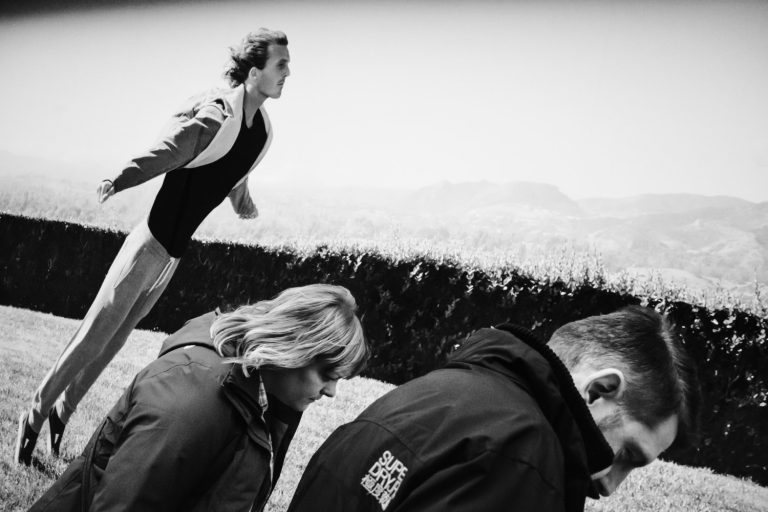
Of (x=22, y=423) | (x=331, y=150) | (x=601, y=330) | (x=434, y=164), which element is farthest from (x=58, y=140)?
(x=601, y=330)

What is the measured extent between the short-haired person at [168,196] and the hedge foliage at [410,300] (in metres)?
2.64

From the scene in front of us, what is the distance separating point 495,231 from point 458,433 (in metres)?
5.49

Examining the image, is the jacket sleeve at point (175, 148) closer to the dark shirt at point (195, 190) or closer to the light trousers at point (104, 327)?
the dark shirt at point (195, 190)

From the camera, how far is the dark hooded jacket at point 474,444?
90 cm

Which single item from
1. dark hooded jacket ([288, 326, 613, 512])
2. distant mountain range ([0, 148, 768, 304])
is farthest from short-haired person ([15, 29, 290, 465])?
distant mountain range ([0, 148, 768, 304])

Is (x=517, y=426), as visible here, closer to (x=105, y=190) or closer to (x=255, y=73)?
(x=105, y=190)

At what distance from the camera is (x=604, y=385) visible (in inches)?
49.8

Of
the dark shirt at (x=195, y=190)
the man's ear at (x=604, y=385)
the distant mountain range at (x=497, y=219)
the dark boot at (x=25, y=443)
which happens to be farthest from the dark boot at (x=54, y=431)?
the distant mountain range at (x=497, y=219)

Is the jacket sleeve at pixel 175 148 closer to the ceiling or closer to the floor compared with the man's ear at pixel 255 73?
closer to the floor

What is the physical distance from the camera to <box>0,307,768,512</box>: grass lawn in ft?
9.11

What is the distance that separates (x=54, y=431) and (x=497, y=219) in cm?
456

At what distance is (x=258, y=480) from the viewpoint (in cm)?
169

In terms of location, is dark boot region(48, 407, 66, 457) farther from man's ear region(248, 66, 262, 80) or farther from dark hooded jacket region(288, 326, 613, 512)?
dark hooded jacket region(288, 326, 613, 512)

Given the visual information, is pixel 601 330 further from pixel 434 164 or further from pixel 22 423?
pixel 434 164
